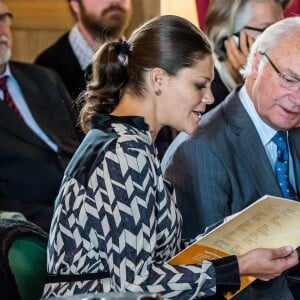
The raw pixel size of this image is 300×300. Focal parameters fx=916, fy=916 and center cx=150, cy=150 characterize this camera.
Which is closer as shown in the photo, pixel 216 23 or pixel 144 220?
pixel 144 220

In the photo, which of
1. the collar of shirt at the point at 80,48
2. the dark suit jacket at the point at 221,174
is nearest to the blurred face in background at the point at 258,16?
the collar of shirt at the point at 80,48

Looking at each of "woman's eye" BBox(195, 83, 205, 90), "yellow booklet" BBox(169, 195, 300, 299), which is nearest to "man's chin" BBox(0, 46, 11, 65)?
"woman's eye" BBox(195, 83, 205, 90)

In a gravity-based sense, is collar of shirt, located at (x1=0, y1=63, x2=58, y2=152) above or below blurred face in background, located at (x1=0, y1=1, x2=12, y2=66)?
below

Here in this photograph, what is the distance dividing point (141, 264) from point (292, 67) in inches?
35.5

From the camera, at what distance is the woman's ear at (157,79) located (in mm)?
2113

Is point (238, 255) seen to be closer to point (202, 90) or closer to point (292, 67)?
point (202, 90)

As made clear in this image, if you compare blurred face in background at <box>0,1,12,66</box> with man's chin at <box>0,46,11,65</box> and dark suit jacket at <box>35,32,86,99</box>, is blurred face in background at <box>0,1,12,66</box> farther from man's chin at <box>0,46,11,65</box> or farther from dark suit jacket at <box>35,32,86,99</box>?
dark suit jacket at <box>35,32,86,99</box>

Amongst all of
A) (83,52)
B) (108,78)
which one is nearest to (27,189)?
(83,52)

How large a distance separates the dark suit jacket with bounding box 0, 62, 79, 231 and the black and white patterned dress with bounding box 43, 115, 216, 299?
4.14 ft

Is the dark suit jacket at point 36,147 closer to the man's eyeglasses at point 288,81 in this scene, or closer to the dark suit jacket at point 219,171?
the dark suit jacket at point 219,171

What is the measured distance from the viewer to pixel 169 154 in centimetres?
260

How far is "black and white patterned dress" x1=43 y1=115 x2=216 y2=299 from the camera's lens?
193cm

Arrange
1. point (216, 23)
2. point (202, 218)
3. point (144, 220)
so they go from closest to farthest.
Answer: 1. point (144, 220)
2. point (202, 218)
3. point (216, 23)

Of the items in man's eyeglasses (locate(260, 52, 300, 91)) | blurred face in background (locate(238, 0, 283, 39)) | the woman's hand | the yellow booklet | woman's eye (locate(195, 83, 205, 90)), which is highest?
blurred face in background (locate(238, 0, 283, 39))
